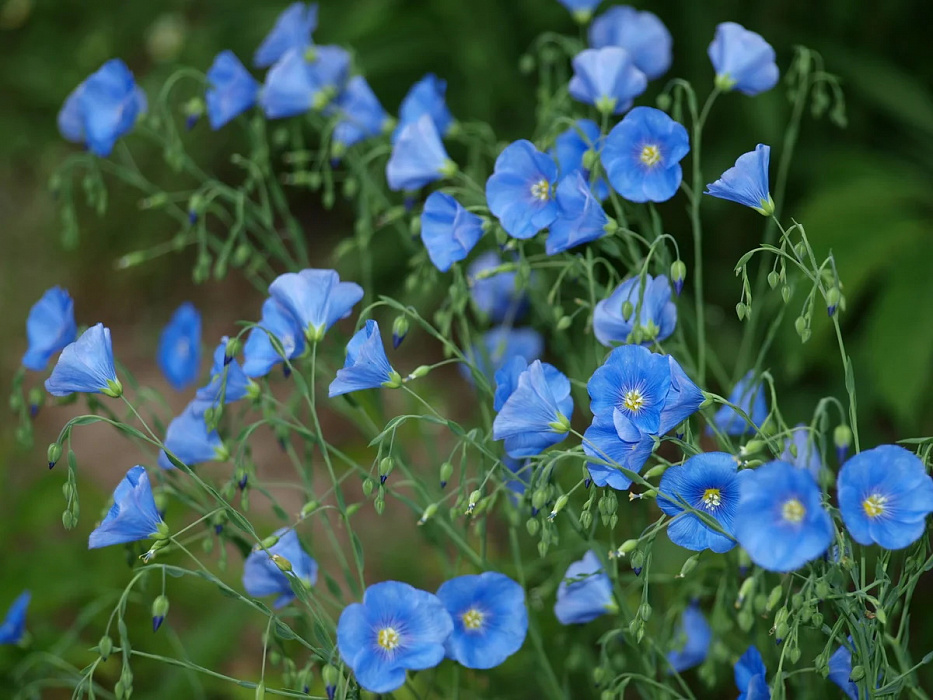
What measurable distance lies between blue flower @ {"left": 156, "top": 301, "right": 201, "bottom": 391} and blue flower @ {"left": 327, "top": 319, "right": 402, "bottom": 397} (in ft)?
1.66

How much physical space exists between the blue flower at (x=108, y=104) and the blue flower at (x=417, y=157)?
16.2 inches

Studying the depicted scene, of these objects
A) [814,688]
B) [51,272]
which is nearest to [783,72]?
[814,688]

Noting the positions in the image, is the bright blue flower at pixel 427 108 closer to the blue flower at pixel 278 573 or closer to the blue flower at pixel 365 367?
the blue flower at pixel 365 367

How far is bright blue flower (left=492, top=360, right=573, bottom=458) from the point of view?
3.34 feet

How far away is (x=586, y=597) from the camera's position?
1.23m

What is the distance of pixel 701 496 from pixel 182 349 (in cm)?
92

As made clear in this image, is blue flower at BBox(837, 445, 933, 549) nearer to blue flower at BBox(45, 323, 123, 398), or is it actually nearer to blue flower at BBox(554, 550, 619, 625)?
blue flower at BBox(554, 550, 619, 625)

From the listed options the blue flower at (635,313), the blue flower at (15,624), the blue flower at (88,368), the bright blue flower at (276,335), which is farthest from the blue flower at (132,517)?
the blue flower at (635,313)

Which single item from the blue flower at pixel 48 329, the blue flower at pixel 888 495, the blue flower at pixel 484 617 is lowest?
the blue flower at pixel 484 617

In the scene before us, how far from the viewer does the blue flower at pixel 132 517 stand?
1011 mm

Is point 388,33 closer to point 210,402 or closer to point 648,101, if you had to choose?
point 648,101

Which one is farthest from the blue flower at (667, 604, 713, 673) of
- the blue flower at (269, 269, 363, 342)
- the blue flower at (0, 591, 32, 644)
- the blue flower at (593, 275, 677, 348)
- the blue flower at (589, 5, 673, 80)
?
the blue flower at (0, 591, 32, 644)


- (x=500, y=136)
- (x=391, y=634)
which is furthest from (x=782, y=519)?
(x=500, y=136)

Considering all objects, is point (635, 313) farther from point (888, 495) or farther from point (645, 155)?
point (888, 495)
